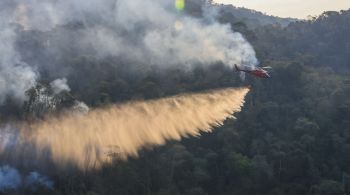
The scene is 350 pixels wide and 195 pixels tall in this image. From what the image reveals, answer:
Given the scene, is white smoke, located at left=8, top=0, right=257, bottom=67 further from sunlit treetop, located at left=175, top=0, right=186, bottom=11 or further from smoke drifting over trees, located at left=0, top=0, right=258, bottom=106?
sunlit treetop, located at left=175, top=0, right=186, bottom=11

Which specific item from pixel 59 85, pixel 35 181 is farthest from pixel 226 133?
pixel 35 181

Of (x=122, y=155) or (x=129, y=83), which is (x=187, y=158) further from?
(x=129, y=83)

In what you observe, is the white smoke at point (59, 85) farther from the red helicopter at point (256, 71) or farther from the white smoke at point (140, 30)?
the red helicopter at point (256, 71)

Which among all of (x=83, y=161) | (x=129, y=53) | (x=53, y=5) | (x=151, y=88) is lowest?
(x=83, y=161)

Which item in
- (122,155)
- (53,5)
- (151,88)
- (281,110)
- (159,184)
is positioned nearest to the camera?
(122,155)

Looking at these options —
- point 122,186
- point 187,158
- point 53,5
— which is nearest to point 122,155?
point 122,186

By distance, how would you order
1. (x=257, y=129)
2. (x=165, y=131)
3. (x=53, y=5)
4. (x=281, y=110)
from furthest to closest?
(x=53, y=5) → (x=281, y=110) → (x=257, y=129) → (x=165, y=131)

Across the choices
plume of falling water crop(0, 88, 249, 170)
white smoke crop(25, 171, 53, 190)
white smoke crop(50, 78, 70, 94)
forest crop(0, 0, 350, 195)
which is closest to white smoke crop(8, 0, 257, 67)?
forest crop(0, 0, 350, 195)
